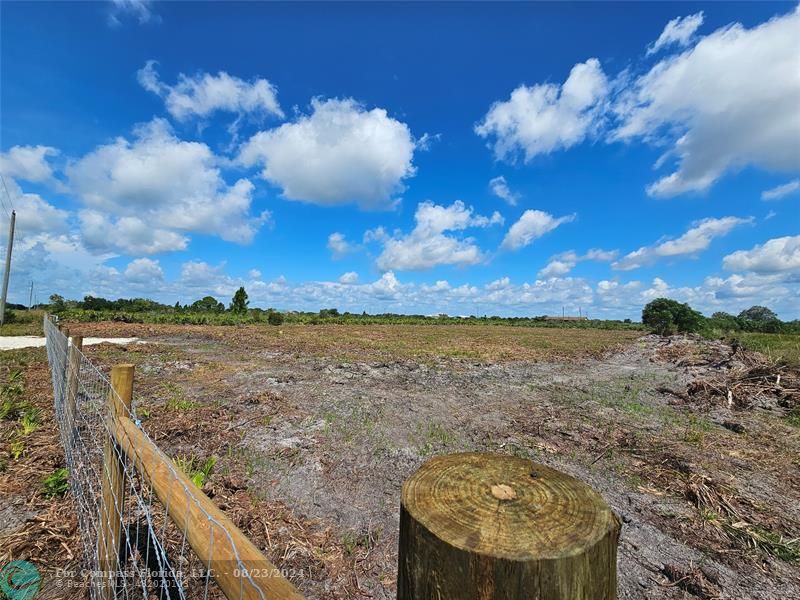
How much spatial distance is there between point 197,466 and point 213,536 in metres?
3.89

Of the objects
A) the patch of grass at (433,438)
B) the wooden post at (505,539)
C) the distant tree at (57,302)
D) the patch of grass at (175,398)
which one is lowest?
the patch of grass at (433,438)

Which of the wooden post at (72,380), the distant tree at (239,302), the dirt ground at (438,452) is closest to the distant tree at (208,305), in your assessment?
the distant tree at (239,302)

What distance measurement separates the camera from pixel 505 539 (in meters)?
0.85

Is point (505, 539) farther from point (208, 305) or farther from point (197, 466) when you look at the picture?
point (208, 305)

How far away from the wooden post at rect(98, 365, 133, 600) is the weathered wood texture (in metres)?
0.57

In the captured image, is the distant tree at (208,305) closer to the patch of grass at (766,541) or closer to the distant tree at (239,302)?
the distant tree at (239,302)

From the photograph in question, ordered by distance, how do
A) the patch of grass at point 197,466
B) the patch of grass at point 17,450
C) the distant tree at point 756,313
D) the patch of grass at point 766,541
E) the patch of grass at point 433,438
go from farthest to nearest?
the distant tree at point 756,313 → the patch of grass at point 433,438 → the patch of grass at point 17,450 → the patch of grass at point 197,466 → the patch of grass at point 766,541

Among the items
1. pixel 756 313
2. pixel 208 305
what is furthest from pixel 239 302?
pixel 756 313

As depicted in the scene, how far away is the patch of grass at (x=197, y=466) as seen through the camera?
4.11 metres

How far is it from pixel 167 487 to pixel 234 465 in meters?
3.44

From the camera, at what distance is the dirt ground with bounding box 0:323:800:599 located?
10.5 ft

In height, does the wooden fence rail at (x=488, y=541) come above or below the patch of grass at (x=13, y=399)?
above

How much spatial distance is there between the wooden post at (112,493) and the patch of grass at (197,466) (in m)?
1.38

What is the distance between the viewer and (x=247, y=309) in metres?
53.4
